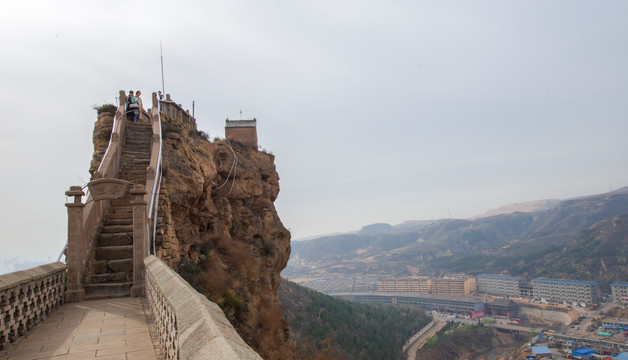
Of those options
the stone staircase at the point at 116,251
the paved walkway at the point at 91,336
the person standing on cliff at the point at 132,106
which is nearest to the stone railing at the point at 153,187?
the stone staircase at the point at 116,251

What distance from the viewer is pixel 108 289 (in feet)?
26.6

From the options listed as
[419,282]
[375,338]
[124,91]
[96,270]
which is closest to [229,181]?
[124,91]

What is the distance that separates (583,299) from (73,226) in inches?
4286

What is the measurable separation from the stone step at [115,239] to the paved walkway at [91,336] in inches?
110

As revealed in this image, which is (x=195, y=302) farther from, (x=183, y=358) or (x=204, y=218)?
(x=204, y=218)

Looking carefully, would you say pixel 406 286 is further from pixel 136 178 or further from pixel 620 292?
pixel 136 178

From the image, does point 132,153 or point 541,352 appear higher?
point 132,153

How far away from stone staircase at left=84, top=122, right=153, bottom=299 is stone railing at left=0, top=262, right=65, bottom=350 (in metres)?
0.95

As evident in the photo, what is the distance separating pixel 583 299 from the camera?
87250mm

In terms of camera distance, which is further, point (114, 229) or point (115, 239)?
point (114, 229)

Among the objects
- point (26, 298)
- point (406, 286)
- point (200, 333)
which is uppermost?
point (200, 333)

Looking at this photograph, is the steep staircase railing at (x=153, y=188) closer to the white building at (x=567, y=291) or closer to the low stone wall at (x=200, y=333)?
the low stone wall at (x=200, y=333)

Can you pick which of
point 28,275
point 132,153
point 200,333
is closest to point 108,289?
point 28,275

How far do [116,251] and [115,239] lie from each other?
0.54m
